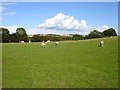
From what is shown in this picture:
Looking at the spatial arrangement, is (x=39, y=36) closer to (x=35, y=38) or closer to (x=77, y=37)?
(x=35, y=38)

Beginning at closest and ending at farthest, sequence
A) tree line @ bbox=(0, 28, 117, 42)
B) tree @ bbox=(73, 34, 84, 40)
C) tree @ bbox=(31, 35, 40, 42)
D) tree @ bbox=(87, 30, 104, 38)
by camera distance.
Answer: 1. tree @ bbox=(73, 34, 84, 40)
2. tree line @ bbox=(0, 28, 117, 42)
3. tree @ bbox=(31, 35, 40, 42)
4. tree @ bbox=(87, 30, 104, 38)

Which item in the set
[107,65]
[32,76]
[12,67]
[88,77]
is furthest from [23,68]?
[107,65]

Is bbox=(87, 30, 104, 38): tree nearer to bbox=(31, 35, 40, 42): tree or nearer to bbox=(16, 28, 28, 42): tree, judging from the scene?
bbox=(31, 35, 40, 42): tree

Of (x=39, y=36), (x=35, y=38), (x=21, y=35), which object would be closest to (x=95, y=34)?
(x=39, y=36)

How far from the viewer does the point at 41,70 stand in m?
21.3

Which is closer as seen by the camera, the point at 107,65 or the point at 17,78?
the point at 17,78

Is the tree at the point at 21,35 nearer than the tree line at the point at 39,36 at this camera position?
No

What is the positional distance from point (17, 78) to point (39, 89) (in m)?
3.16

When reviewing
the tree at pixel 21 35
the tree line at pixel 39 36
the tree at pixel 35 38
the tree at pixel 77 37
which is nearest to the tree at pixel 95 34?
the tree line at pixel 39 36

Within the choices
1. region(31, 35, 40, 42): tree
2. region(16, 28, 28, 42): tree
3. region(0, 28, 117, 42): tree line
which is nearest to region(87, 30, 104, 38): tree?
region(0, 28, 117, 42): tree line

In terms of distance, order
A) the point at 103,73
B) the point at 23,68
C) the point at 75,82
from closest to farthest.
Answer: the point at 75,82 → the point at 103,73 → the point at 23,68

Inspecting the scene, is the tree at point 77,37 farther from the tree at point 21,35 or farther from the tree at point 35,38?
the tree at point 21,35

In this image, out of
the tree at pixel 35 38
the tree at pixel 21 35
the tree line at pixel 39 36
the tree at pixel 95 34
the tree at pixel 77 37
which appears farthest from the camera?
the tree at pixel 21 35

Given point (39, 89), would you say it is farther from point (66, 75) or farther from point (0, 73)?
point (0, 73)
